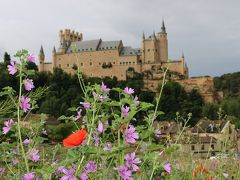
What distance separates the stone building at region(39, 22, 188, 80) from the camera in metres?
67.6

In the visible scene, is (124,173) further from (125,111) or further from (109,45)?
(109,45)

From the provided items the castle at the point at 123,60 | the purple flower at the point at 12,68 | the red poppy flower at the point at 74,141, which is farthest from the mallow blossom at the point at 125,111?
the castle at the point at 123,60

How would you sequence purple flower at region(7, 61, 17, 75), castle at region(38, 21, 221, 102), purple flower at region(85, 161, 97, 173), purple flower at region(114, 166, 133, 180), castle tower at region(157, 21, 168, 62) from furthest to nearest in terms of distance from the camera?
castle tower at region(157, 21, 168, 62) < castle at region(38, 21, 221, 102) < purple flower at region(7, 61, 17, 75) < purple flower at region(85, 161, 97, 173) < purple flower at region(114, 166, 133, 180)

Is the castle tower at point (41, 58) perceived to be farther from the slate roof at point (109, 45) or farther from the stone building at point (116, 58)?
the slate roof at point (109, 45)

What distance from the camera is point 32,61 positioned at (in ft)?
6.84

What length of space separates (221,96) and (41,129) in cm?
6659

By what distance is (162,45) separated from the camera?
238 feet

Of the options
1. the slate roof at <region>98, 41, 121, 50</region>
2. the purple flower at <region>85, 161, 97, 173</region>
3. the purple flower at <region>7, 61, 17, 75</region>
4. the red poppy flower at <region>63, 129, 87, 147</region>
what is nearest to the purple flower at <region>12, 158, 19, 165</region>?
the purple flower at <region>7, 61, 17, 75</region>

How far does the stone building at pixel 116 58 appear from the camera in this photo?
6756 cm

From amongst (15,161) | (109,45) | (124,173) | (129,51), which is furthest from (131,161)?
(109,45)

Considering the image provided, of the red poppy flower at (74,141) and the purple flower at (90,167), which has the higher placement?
the red poppy flower at (74,141)

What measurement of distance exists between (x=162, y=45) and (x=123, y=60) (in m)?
7.84

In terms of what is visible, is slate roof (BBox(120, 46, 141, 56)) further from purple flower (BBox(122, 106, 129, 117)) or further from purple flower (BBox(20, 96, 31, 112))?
purple flower (BBox(122, 106, 129, 117))

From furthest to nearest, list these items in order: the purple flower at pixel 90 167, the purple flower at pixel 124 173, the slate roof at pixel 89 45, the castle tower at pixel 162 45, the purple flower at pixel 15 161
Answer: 1. the slate roof at pixel 89 45
2. the castle tower at pixel 162 45
3. the purple flower at pixel 15 161
4. the purple flower at pixel 90 167
5. the purple flower at pixel 124 173
